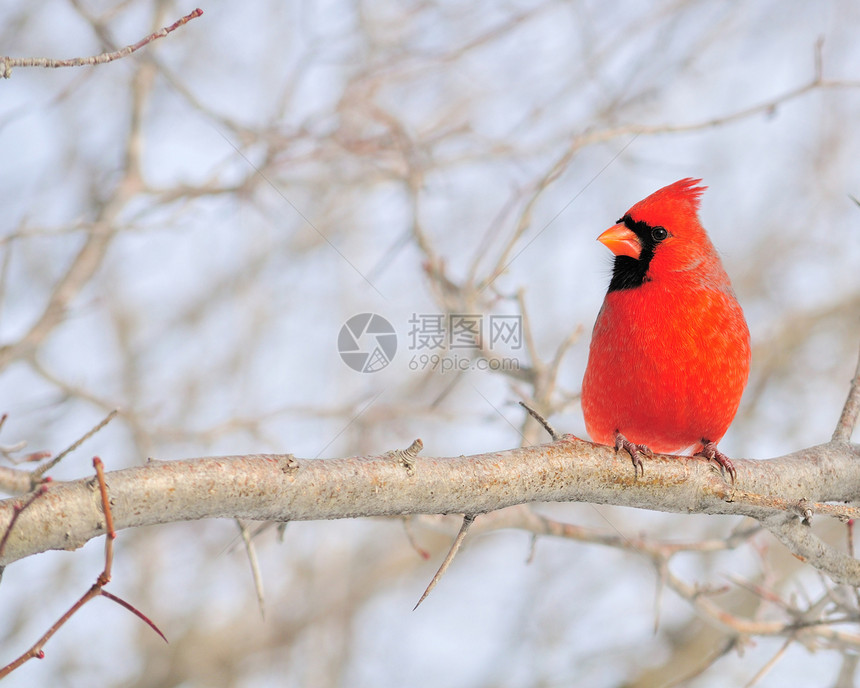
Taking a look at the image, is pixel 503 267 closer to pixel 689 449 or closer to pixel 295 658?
pixel 689 449

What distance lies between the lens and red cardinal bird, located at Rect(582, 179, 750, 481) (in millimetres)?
2990

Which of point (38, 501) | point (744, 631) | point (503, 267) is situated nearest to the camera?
point (38, 501)

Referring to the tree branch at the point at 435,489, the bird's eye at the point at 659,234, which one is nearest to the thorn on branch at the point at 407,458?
the tree branch at the point at 435,489

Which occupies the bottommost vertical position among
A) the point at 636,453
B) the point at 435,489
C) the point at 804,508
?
the point at 804,508

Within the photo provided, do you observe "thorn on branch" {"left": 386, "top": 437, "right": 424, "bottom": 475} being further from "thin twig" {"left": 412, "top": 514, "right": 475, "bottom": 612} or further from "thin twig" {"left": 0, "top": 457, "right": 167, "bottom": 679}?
"thin twig" {"left": 0, "top": 457, "right": 167, "bottom": 679}

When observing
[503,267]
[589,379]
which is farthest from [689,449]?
[503,267]

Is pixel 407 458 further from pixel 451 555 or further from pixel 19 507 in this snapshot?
pixel 19 507

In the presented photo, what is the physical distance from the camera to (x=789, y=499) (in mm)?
2539

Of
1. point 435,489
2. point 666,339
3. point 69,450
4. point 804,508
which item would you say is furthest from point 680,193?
point 69,450

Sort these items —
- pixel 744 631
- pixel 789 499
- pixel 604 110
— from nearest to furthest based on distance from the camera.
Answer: pixel 789 499 < pixel 744 631 < pixel 604 110

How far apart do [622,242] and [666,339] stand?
0.44 meters

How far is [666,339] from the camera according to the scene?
2.99 metres

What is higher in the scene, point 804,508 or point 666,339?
point 666,339

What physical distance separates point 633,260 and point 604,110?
161 centimetres
